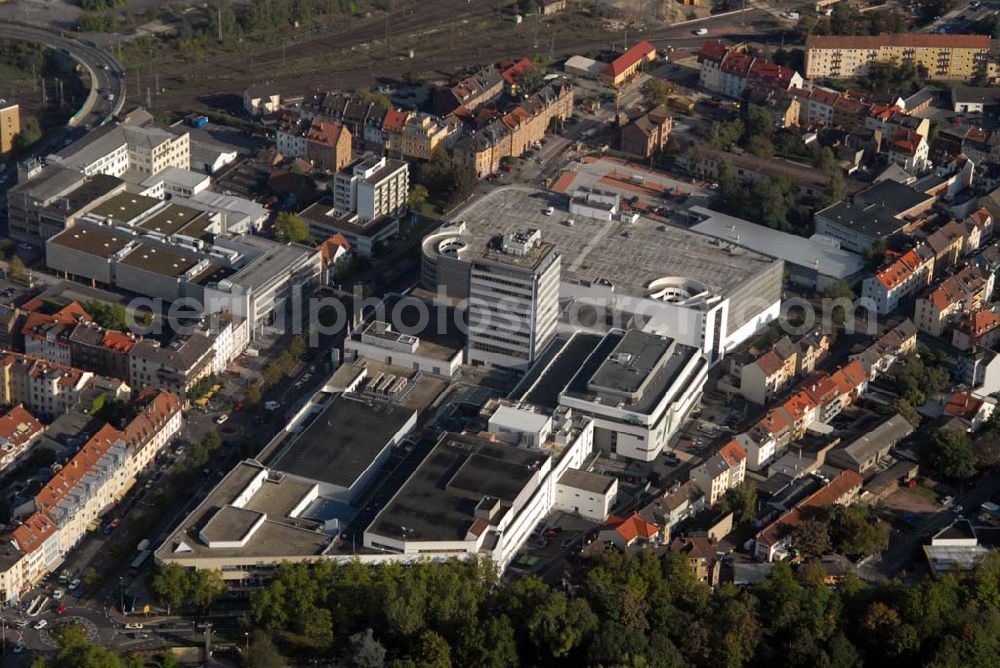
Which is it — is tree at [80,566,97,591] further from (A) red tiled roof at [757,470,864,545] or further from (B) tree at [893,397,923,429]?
(B) tree at [893,397,923,429]

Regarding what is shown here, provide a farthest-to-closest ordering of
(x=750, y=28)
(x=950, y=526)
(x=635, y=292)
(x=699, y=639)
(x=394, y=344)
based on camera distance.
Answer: (x=750, y=28) < (x=635, y=292) < (x=394, y=344) < (x=950, y=526) < (x=699, y=639)

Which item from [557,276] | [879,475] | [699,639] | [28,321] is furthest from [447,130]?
[699,639]

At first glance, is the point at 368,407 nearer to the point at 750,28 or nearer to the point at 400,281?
the point at 400,281

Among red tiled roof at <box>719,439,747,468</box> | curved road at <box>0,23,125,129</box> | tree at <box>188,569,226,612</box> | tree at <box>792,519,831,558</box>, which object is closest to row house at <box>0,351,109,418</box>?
tree at <box>188,569,226,612</box>

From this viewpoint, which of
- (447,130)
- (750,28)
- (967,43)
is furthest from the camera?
(750,28)

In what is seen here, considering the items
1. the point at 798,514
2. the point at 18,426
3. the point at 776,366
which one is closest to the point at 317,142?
the point at 18,426

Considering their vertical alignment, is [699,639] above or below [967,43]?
below

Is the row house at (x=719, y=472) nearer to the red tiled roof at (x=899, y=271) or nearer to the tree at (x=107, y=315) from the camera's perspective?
the red tiled roof at (x=899, y=271)

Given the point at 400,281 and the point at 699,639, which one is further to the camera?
the point at 400,281
